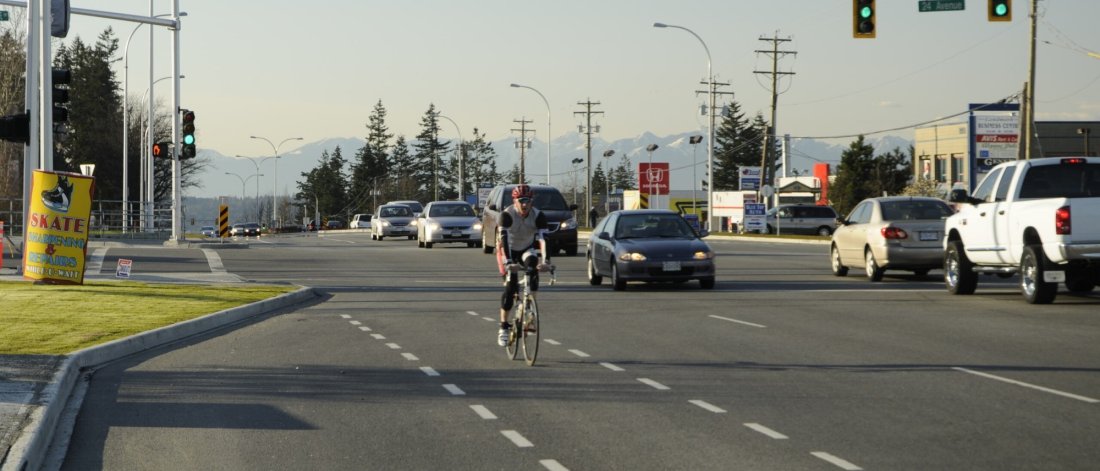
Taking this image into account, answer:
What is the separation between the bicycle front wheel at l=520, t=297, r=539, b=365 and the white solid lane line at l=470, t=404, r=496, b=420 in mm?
2403

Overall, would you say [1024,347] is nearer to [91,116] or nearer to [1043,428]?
[1043,428]

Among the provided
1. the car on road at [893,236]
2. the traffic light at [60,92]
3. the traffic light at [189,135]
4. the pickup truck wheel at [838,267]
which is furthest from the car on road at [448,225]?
the traffic light at [60,92]

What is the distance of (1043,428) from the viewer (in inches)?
356

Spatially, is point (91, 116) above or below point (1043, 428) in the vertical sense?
above

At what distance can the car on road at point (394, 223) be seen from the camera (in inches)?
2219

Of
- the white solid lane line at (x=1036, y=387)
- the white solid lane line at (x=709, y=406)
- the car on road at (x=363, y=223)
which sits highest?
the car on road at (x=363, y=223)

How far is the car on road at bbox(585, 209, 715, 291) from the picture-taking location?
23.2 metres

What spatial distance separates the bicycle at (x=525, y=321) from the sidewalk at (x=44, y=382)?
4021 millimetres

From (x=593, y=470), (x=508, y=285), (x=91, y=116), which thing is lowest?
(x=593, y=470)

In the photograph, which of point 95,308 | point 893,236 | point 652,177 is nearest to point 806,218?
point 652,177

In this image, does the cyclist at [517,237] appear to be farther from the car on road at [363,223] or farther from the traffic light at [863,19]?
the car on road at [363,223]

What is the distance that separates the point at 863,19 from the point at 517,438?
20109 mm

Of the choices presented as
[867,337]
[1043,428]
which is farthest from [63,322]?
[1043,428]

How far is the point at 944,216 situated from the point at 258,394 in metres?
17.6
